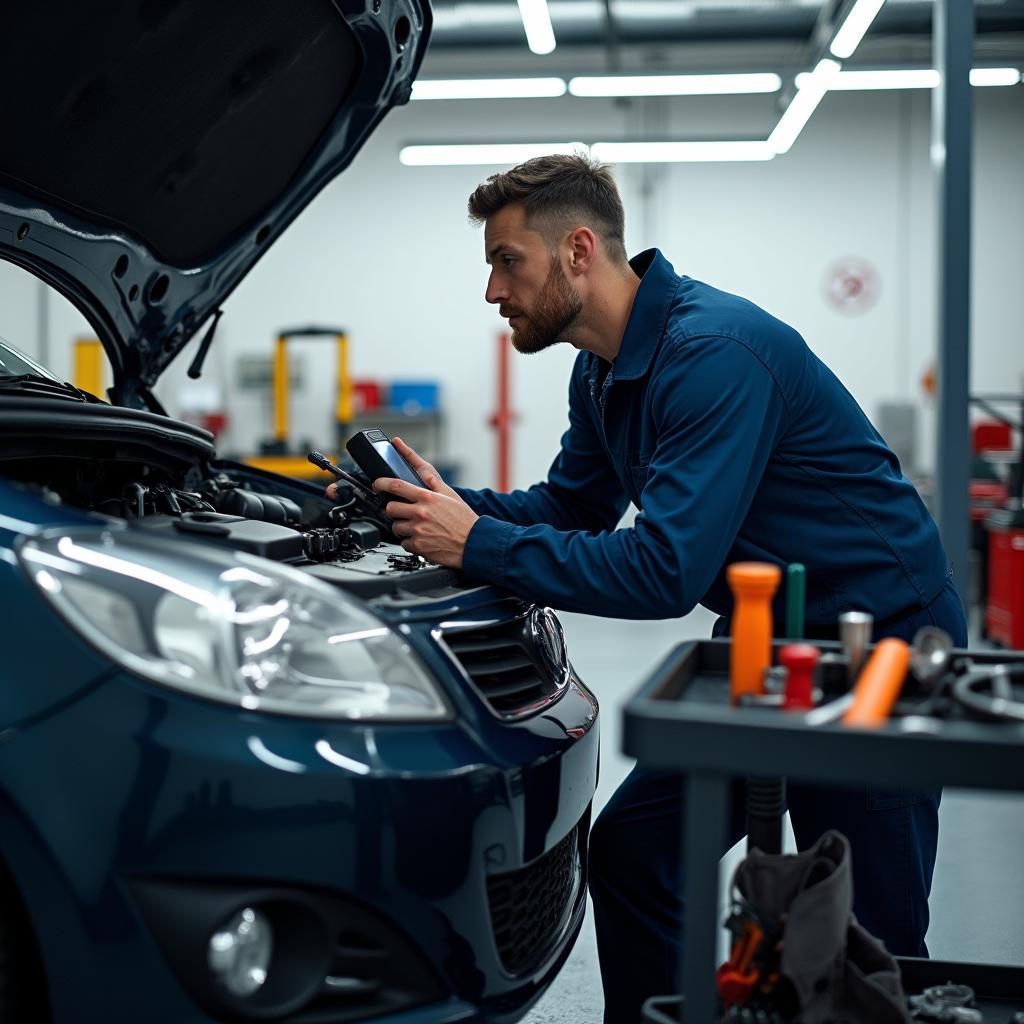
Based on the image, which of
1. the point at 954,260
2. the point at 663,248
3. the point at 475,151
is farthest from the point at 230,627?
the point at 663,248

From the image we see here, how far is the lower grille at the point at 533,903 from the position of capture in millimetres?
1182

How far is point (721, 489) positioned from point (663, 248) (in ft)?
24.4

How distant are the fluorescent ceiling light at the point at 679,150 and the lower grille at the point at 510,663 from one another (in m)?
5.86

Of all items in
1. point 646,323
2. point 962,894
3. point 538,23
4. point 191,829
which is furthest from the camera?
point 538,23

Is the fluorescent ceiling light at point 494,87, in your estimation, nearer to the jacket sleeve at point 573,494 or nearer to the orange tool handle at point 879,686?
the jacket sleeve at point 573,494

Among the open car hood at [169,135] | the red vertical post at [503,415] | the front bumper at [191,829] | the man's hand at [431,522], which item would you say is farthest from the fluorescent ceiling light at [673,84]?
the front bumper at [191,829]

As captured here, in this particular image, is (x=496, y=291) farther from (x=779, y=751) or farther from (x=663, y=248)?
(x=663, y=248)

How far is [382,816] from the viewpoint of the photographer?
1.04 meters

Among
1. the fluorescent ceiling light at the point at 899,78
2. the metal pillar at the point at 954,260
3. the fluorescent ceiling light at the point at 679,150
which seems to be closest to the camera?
the metal pillar at the point at 954,260

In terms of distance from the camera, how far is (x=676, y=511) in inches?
52.2

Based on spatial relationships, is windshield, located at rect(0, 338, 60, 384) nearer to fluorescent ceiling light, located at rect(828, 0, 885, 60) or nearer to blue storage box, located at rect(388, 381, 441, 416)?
fluorescent ceiling light, located at rect(828, 0, 885, 60)

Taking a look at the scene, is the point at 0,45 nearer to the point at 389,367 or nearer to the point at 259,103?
the point at 259,103

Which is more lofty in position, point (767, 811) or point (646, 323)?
point (646, 323)

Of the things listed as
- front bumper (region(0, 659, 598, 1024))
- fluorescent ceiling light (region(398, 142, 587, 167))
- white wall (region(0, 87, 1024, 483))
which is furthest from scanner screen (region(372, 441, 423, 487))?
white wall (region(0, 87, 1024, 483))
